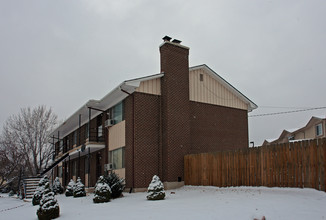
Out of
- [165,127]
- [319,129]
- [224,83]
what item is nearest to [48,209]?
[165,127]

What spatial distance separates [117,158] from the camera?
20.2 m

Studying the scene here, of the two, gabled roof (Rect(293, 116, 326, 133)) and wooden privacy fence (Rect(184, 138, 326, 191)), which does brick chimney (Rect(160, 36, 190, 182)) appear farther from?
gabled roof (Rect(293, 116, 326, 133))

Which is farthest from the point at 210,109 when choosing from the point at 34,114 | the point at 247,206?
the point at 34,114

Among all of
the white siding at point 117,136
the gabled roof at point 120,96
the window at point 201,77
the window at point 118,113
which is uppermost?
the window at point 201,77

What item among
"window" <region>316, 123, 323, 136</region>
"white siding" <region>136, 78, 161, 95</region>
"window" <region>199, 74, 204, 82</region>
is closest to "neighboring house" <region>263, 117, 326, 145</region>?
"window" <region>316, 123, 323, 136</region>

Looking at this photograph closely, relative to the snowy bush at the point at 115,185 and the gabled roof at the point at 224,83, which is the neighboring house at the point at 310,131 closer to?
the gabled roof at the point at 224,83

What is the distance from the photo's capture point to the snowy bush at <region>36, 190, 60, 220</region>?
11.6 metres

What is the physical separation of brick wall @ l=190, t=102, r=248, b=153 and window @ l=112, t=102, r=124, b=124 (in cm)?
416

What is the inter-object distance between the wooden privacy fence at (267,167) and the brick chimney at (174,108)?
3.62 feet

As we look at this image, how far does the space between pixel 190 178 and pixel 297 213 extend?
8.73 m

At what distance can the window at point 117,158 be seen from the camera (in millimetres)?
19281

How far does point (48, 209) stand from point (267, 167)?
8.19 m

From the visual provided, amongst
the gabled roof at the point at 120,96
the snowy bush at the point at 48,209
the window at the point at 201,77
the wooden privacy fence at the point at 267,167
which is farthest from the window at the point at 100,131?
the snowy bush at the point at 48,209

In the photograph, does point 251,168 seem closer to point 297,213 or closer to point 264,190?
point 264,190
